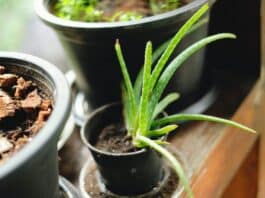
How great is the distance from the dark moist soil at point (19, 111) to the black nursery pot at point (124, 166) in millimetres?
135

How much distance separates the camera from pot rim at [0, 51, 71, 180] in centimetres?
52

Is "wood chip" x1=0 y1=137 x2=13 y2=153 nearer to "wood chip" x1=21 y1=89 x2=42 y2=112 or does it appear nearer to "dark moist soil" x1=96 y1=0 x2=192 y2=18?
"wood chip" x1=21 y1=89 x2=42 y2=112

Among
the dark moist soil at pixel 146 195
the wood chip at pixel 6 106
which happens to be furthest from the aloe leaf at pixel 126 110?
the wood chip at pixel 6 106

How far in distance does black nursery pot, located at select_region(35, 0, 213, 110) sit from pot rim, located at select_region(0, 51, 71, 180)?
0.45 feet

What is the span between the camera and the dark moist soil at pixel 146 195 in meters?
0.83

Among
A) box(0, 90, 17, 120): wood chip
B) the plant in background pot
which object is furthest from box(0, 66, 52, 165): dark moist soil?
the plant in background pot

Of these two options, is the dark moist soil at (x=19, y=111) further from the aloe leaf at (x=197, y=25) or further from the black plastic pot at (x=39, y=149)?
the aloe leaf at (x=197, y=25)

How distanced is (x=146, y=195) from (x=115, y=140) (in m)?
0.10

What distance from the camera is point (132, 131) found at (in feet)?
2.68

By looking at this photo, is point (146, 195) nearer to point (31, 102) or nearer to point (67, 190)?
point (67, 190)

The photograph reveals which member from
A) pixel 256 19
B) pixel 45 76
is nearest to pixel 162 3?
pixel 256 19

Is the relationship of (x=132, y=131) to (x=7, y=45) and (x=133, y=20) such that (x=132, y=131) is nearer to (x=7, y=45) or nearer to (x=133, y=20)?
(x=133, y=20)

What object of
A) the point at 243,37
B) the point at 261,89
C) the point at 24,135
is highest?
the point at 24,135

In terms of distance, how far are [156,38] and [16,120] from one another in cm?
29
